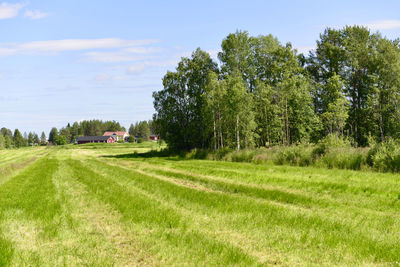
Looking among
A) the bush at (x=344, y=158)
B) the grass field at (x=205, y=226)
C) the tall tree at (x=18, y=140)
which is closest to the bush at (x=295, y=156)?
the bush at (x=344, y=158)

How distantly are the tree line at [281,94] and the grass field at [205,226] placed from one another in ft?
88.4

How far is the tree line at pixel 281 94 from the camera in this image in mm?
40250

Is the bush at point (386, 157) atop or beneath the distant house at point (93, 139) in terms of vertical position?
beneath

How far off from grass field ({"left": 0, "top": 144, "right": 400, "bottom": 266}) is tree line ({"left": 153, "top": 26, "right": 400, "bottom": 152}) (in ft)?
88.4

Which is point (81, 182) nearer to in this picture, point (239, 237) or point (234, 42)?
point (239, 237)

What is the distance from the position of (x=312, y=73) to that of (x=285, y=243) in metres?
50.5

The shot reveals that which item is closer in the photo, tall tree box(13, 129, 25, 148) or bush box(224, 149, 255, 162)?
bush box(224, 149, 255, 162)

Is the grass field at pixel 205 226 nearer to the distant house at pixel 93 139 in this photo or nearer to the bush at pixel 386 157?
the bush at pixel 386 157

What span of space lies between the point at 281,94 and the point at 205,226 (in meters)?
38.3

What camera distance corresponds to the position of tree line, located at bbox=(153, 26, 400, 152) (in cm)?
4025

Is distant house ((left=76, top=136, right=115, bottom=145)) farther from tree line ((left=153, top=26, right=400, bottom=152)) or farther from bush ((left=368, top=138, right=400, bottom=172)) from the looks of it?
bush ((left=368, top=138, right=400, bottom=172))

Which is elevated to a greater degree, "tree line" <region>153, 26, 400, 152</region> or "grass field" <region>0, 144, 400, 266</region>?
"tree line" <region>153, 26, 400, 152</region>

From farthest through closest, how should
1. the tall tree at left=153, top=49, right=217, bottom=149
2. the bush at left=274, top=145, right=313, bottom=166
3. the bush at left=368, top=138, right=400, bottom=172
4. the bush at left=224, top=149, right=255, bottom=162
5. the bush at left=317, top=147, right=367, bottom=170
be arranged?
the tall tree at left=153, top=49, right=217, bottom=149, the bush at left=224, top=149, right=255, bottom=162, the bush at left=274, top=145, right=313, bottom=166, the bush at left=317, top=147, right=367, bottom=170, the bush at left=368, top=138, right=400, bottom=172

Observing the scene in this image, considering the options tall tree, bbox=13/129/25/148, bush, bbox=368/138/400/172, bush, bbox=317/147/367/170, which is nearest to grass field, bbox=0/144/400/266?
bush, bbox=368/138/400/172
